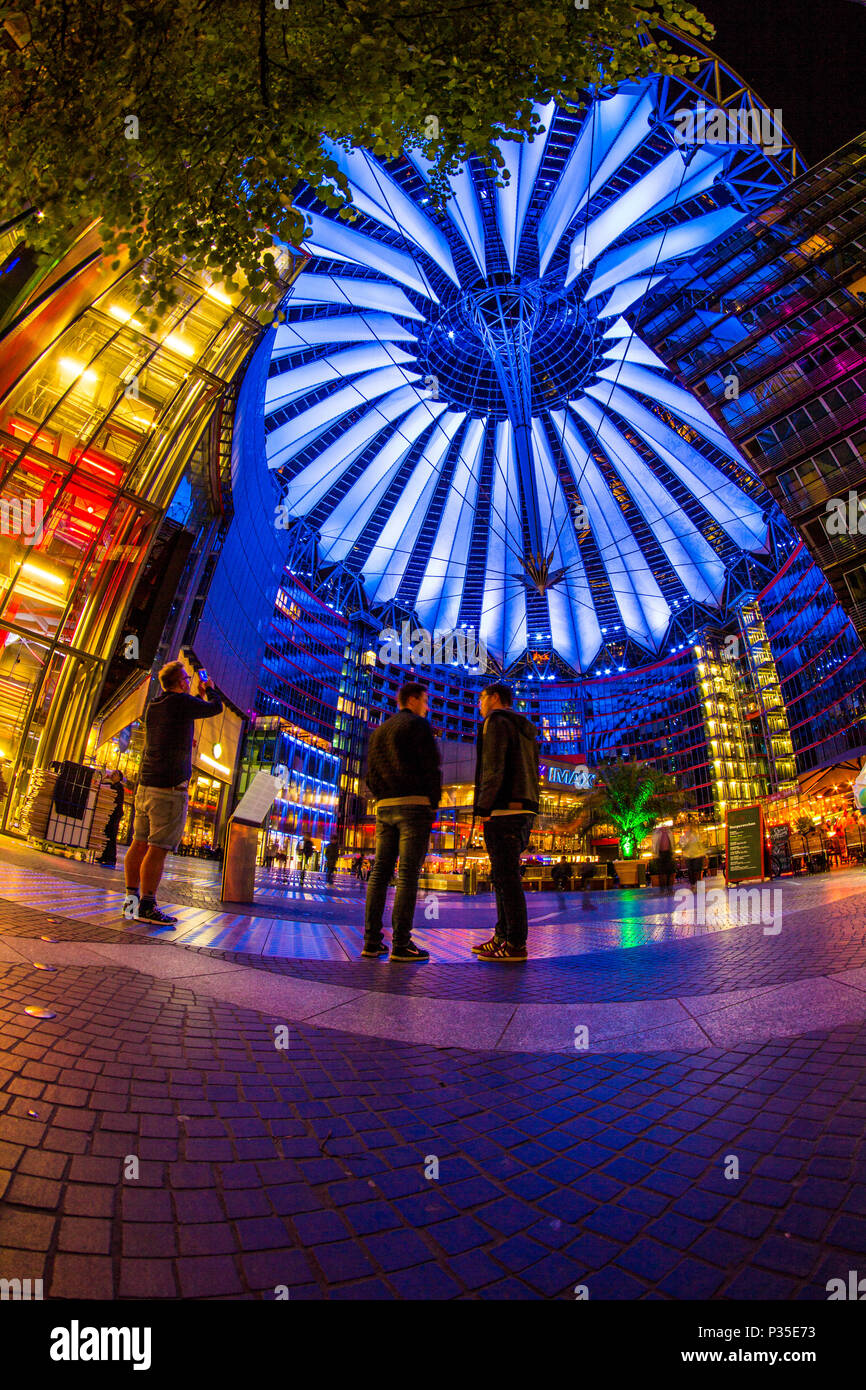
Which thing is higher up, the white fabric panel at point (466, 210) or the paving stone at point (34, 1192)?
the white fabric panel at point (466, 210)

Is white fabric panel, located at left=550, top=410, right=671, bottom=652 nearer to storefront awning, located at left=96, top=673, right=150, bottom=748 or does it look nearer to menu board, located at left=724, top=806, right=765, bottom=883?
storefront awning, located at left=96, top=673, right=150, bottom=748

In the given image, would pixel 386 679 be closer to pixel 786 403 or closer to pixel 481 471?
pixel 481 471

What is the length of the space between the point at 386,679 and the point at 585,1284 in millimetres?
78318

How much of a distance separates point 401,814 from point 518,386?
43221mm

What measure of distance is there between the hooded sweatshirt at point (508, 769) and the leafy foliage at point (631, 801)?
36.0 meters

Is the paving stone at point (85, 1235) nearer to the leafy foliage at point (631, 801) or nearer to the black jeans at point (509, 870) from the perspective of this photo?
the black jeans at point (509, 870)

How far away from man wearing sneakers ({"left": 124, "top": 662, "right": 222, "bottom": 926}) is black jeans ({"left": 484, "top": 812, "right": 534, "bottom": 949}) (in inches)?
100

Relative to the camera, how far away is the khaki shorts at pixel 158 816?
190 inches

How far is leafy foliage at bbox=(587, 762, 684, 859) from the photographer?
3822 centimetres

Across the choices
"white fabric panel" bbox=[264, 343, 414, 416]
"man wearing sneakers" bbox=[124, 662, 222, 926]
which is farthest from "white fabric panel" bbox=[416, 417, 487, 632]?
"man wearing sneakers" bbox=[124, 662, 222, 926]

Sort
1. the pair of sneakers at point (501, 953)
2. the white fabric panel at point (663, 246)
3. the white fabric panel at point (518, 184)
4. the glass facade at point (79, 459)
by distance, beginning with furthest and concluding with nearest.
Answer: the white fabric panel at point (663, 246), the white fabric panel at point (518, 184), the glass facade at point (79, 459), the pair of sneakers at point (501, 953)

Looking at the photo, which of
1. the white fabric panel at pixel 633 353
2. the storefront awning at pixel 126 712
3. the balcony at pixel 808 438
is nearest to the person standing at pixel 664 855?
the storefront awning at pixel 126 712

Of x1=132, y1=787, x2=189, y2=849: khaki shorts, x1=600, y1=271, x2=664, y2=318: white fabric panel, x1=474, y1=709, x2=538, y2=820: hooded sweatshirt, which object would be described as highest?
x1=600, y1=271, x2=664, y2=318: white fabric panel

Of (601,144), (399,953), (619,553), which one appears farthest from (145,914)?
(619,553)
